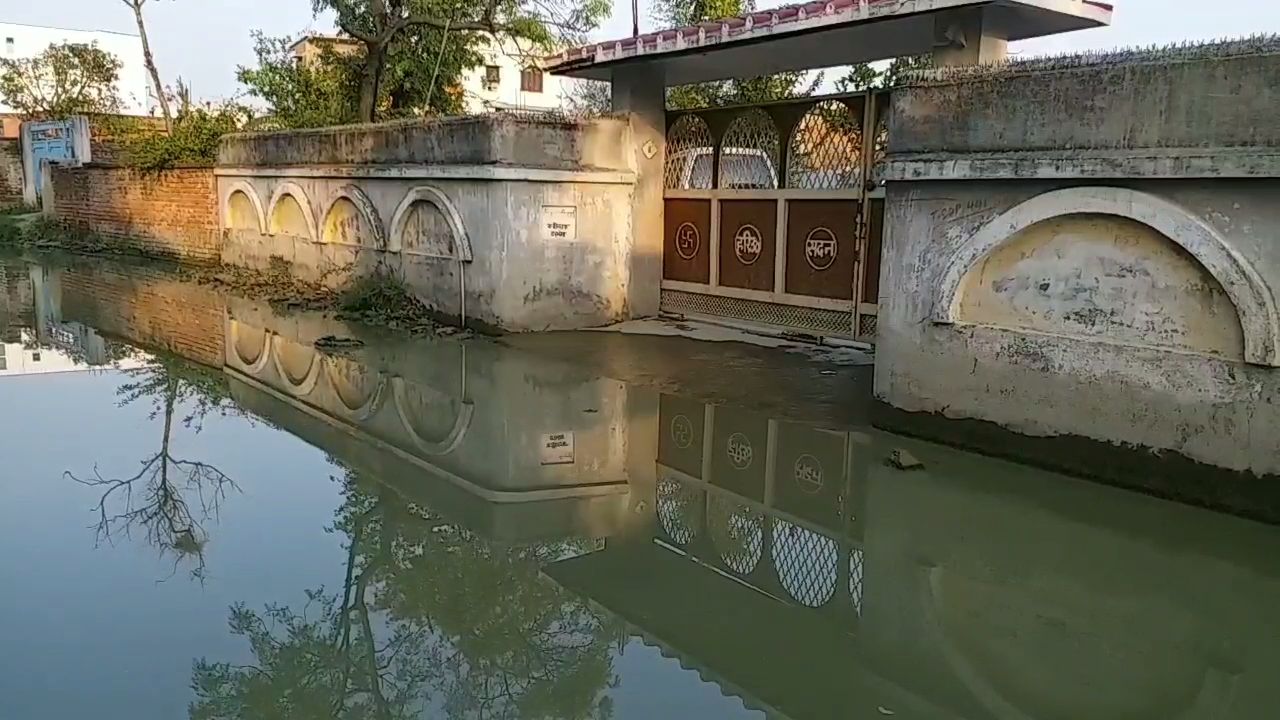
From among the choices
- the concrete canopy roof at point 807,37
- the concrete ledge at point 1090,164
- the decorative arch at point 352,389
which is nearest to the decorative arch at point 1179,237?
the concrete ledge at point 1090,164

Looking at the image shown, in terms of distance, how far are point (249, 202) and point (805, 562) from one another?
A: 483 inches

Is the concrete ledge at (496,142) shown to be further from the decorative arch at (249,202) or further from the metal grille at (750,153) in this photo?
the decorative arch at (249,202)

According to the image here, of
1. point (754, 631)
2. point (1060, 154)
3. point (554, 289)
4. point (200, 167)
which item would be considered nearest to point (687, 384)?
point (554, 289)

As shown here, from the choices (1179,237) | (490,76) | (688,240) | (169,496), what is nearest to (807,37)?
(688,240)

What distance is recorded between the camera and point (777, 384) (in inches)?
289

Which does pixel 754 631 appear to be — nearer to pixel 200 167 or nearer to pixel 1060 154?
pixel 1060 154

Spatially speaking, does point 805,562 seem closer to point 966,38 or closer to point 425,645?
point 425,645

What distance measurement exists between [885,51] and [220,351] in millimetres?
6588

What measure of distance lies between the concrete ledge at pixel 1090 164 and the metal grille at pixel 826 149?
8.77ft

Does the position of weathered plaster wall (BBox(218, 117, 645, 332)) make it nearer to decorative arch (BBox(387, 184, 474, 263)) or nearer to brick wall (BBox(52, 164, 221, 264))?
decorative arch (BBox(387, 184, 474, 263))

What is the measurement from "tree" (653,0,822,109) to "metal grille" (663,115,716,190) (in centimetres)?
764

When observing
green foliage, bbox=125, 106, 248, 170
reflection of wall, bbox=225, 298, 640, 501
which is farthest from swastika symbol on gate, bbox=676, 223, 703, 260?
green foliage, bbox=125, 106, 248, 170

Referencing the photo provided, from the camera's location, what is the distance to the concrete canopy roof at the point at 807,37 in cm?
653

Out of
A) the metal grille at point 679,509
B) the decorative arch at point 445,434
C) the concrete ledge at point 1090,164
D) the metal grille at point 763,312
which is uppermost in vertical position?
the concrete ledge at point 1090,164
